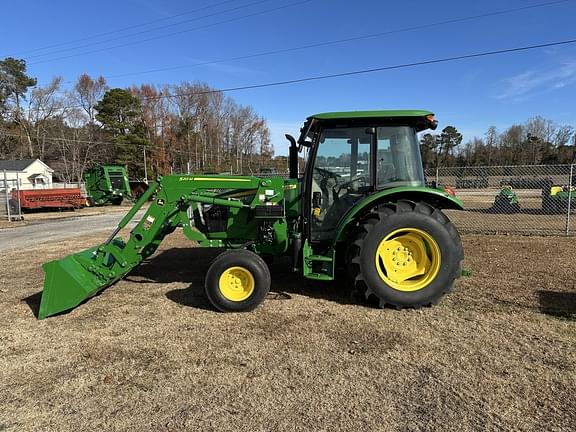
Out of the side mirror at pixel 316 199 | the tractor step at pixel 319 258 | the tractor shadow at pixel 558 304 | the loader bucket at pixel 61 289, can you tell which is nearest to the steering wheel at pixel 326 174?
the side mirror at pixel 316 199

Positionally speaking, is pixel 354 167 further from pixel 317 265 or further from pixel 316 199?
pixel 317 265

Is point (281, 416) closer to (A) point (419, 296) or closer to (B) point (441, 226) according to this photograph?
(A) point (419, 296)

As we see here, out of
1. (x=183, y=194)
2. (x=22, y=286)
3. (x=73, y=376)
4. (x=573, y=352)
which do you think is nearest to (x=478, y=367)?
(x=573, y=352)

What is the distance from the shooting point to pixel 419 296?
4.50 metres

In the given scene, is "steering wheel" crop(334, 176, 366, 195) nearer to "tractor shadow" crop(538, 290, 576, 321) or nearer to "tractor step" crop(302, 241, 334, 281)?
"tractor step" crop(302, 241, 334, 281)

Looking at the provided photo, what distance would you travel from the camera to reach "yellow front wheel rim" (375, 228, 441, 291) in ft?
15.0

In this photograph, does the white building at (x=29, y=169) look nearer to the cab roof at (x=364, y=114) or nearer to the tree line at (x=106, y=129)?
the tree line at (x=106, y=129)

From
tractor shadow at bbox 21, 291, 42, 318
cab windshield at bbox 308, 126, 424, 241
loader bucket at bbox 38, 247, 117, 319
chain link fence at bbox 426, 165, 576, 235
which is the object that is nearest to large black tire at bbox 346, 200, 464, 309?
cab windshield at bbox 308, 126, 424, 241

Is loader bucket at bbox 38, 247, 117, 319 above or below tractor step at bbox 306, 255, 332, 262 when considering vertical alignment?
below

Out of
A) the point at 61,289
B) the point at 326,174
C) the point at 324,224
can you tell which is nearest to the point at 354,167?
the point at 326,174

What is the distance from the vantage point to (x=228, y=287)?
4.60 meters

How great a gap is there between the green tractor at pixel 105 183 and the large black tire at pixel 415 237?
19927 millimetres

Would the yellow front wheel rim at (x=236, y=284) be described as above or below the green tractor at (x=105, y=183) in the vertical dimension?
below

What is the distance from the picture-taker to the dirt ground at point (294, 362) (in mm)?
2686
